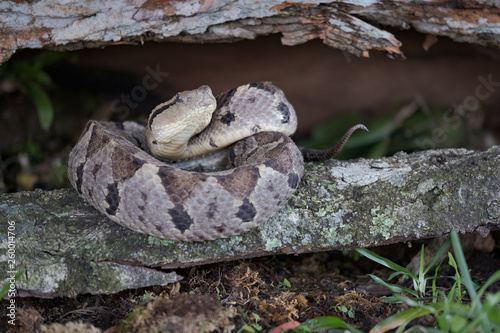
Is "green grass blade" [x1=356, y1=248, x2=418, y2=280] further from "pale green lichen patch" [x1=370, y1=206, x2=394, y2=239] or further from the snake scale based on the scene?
the snake scale

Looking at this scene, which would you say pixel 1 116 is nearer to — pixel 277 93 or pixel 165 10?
pixel 165 10

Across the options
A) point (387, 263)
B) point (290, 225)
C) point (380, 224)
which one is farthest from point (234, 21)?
point (387, 263)

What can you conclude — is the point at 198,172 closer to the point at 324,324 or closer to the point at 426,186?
the point at 324,324

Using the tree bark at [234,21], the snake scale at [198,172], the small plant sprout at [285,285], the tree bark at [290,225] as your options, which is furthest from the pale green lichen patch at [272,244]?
the tree bark at [234,21]

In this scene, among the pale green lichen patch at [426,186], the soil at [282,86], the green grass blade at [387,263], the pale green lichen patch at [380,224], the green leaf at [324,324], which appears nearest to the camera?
the green leaf at [324,324]

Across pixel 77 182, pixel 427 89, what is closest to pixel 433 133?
pixel 427 89

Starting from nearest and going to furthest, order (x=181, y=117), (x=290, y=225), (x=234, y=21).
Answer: (x=290, y=225), (x=181, y=117), (x=234, y=21)

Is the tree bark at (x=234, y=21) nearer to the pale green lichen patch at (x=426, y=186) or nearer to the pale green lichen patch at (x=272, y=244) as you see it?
the pale green lichen patch at (x=426, y=186)
